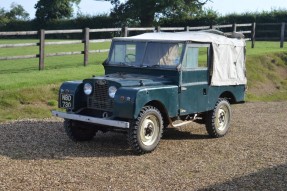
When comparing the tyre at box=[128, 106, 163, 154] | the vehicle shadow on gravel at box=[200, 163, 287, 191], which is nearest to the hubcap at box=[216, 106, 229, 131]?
the tyre at box=[128, 106, 163, 154]

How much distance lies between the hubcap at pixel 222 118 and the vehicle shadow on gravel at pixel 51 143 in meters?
0.37

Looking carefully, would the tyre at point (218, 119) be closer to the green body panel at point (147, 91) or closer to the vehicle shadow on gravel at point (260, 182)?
the green body panel at point (147, 91)

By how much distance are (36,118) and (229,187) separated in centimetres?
610

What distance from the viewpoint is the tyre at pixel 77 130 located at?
364 inches

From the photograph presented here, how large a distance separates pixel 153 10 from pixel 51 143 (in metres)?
37.4

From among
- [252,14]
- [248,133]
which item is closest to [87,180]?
[248,133]

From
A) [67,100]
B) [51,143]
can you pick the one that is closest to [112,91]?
[67,100]

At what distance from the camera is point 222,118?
34.4 ft

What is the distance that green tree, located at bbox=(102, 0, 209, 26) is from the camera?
44909 millimetres

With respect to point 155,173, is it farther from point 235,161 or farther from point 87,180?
point 235,161

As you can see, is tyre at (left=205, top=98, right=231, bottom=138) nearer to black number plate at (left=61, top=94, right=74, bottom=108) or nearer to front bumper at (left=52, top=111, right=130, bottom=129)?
front bumper at (left=52, top=111, right=130, bottom=129)

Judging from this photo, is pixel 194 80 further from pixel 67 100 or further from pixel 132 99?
pixel 67 100

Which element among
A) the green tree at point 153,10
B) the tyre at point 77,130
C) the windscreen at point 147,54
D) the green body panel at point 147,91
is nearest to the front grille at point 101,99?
the green body panel at point 147,91

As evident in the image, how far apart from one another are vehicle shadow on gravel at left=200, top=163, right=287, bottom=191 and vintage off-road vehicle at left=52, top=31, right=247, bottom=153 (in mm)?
1894
